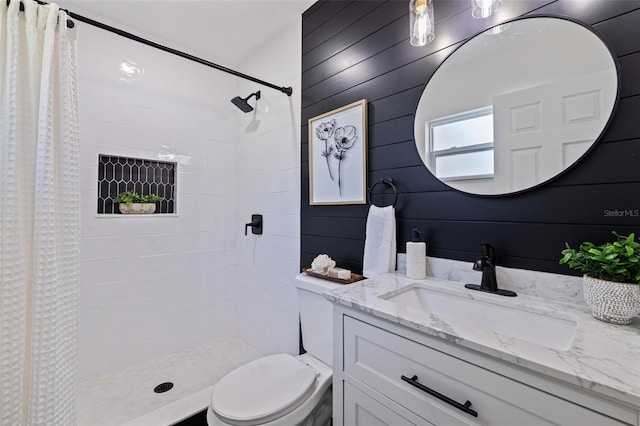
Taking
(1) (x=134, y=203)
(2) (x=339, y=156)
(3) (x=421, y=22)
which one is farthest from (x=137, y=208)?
(3) (x=421, y=22)

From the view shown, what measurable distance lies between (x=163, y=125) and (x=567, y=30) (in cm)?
236

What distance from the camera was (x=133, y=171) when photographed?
6.88 ft

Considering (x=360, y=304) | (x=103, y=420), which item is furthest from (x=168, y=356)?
(x=360, y=304)

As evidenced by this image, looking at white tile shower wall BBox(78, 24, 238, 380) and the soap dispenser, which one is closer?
the soap dispenser

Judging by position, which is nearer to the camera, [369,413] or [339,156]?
[369,413]

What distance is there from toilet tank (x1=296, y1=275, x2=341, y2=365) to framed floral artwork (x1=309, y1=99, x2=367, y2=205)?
484 mm

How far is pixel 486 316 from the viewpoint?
3.14 feet

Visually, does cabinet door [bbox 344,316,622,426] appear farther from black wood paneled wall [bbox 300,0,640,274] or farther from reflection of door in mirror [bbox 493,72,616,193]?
reflection of door in mirror [bbox 493,72,616,193]

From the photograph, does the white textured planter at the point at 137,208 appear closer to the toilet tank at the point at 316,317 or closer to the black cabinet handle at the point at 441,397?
the toilet tank at the point at 316,317

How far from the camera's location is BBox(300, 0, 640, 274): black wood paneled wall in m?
0.84

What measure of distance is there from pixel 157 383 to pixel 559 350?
2.17m

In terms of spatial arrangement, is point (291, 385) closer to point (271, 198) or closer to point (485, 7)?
point (271, 198)

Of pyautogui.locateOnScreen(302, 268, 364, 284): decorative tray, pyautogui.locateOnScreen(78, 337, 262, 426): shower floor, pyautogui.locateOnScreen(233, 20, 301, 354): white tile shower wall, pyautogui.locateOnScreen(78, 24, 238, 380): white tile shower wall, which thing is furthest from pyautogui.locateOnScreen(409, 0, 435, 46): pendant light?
pyautogui.locateOnScreen(78, 337, 262, 426): shower floor

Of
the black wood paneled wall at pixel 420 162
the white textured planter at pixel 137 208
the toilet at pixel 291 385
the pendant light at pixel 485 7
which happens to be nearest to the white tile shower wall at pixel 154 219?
the white textured planter at pixel 137 208
